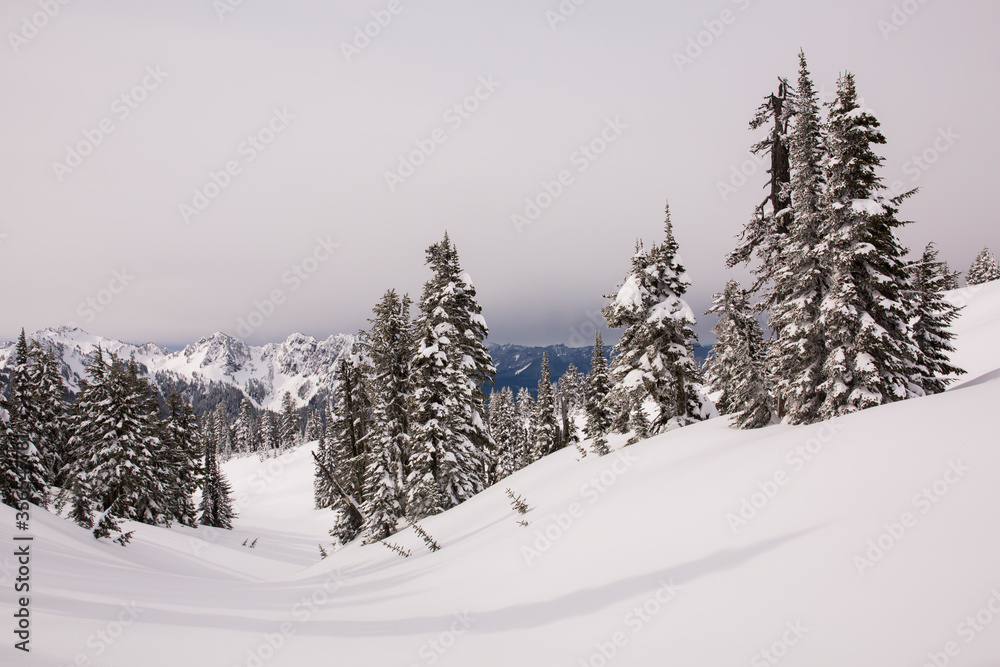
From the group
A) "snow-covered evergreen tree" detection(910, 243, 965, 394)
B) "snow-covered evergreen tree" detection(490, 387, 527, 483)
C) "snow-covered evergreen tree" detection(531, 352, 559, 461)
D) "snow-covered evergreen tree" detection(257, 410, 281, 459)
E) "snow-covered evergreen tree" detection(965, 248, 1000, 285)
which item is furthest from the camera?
"snow-covered evergreen tree" detection(257, 410, 281, 459)

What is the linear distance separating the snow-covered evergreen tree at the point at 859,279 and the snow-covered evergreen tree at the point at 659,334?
20.9 feet

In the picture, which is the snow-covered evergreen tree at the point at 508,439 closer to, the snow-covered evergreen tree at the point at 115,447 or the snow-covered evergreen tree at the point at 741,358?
the snow-covered evergreen tree at the point at 741,358

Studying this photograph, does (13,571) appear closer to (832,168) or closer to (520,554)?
(520,554)

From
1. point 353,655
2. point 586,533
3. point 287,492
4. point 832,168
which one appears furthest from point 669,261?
point 287,492

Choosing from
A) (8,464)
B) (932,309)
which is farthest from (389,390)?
(932,309)

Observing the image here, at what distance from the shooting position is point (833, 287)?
39.7ft

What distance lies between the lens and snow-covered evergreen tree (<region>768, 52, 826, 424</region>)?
1248 centimetres

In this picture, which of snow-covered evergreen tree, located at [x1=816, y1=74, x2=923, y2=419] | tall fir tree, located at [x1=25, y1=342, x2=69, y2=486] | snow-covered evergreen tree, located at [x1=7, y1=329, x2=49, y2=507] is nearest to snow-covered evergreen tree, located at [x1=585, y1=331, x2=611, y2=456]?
snow-covered evergreen tree, located at [x1=816, y1=74, x2=923, y2=419]

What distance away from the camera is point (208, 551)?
23.1 m

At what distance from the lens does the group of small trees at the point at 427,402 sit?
2016 centimetres

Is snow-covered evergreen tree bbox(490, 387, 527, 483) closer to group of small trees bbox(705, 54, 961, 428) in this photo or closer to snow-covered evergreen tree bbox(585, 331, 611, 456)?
snow-covered evergreen tree bbox(585, 331, 611, 456)

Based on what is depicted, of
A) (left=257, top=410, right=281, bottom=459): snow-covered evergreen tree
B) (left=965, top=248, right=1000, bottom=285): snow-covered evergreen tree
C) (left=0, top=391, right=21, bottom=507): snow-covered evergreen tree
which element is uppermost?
(left=965, top=248, right=1000, bottom=285): snow-covered evergreen tree

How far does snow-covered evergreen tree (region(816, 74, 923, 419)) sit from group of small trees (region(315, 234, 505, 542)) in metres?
14.4

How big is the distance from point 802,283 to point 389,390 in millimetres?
18900
